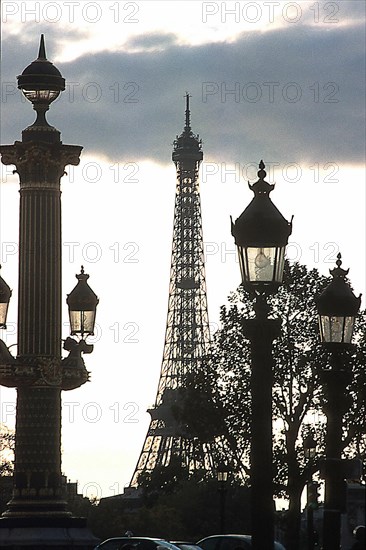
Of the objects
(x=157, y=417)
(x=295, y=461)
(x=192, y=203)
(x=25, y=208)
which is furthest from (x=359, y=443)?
(x=192, y=203)

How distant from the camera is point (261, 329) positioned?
24062 millimetres

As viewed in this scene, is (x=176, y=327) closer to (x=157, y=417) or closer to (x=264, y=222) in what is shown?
(x=157, y=417)

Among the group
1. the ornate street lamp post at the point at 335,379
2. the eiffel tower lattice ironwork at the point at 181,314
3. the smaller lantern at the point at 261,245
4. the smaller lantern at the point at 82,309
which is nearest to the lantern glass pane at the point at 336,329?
the ornate street lamp post at the point at 335,379

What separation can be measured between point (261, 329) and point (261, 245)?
3.18 ft

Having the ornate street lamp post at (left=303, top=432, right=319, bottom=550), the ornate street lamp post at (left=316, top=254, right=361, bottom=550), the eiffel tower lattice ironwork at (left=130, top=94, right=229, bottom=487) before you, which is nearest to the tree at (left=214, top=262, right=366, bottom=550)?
the ornate street lamp post at (left=303, top=432, right=319, bottom=550)

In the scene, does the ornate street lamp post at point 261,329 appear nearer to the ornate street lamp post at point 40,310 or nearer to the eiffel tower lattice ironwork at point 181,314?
the ornate street lamp post at point 40,310

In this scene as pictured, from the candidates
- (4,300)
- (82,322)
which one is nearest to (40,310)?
(4,300)

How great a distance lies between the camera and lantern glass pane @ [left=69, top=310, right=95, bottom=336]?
40.7 m

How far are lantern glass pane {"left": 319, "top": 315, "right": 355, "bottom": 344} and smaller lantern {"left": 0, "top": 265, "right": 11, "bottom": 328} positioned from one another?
1585 cm

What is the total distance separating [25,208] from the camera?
5078cm

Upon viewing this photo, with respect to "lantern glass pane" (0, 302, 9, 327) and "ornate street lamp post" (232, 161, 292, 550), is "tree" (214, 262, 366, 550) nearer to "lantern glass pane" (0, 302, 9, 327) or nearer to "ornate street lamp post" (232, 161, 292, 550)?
"lantern glass pane" (0, 302, 9, 327)

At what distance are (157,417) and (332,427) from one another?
152300mm

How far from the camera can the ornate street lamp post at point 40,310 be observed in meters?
50.1

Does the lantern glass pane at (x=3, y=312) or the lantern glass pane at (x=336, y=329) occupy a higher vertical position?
the lantern glass pane at (x=3, y=312)
